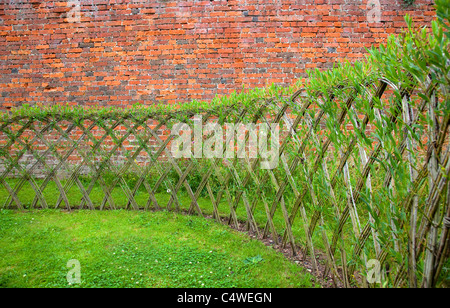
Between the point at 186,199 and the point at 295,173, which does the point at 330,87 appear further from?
the point at 186,199

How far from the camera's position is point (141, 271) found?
2.34 meters

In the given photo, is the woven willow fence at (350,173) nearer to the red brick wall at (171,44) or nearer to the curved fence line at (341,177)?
the curved fence line at (341,177)

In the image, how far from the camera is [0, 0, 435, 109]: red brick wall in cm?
538

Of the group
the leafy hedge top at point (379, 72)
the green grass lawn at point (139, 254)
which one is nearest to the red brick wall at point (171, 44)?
the leafy hedge top at point (379, 72)

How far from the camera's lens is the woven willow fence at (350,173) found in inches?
48.9

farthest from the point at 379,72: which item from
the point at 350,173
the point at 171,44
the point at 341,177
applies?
the point at 171,44

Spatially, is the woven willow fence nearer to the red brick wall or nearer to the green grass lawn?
the green grass lawn

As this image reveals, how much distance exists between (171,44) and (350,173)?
4.11 meters

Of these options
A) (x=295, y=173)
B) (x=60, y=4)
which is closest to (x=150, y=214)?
(x=295, y=173)

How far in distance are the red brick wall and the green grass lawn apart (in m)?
2.85

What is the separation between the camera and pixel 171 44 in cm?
549

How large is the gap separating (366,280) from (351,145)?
0.78 metres

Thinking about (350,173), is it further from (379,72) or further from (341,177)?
(379,72)
